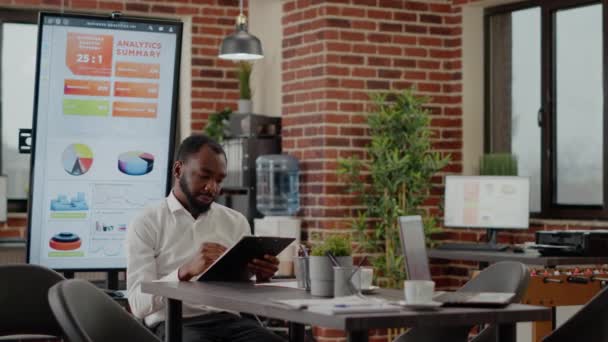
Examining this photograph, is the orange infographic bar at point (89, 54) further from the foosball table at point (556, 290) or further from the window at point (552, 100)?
the window at point (552, 100)

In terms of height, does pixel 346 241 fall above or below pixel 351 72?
below

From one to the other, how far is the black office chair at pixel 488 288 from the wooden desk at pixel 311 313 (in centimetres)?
48

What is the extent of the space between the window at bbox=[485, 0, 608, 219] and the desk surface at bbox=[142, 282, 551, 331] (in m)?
3.78

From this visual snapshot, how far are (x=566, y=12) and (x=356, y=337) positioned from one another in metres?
4.81

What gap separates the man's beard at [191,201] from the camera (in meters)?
3.97

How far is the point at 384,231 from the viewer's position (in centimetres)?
698

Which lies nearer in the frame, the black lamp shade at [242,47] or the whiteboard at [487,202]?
the whiteboard at [487,202]

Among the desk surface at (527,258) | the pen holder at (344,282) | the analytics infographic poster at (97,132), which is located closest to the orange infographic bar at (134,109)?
the analytics infographic poster at (97,132)

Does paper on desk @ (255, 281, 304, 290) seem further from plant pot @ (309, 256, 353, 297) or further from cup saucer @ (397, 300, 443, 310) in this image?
cup saucer @ (397, 300, 443, 310)

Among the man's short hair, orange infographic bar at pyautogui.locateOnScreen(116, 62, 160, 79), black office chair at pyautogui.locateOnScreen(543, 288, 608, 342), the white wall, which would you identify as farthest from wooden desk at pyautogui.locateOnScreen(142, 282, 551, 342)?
the white wall

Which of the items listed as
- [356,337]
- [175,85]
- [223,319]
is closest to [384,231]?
[175,85]

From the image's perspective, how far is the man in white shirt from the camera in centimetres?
373

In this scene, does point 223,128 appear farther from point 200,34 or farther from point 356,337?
point 356,337

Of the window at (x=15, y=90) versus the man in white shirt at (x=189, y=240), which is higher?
the window at (x=15, y=90)
